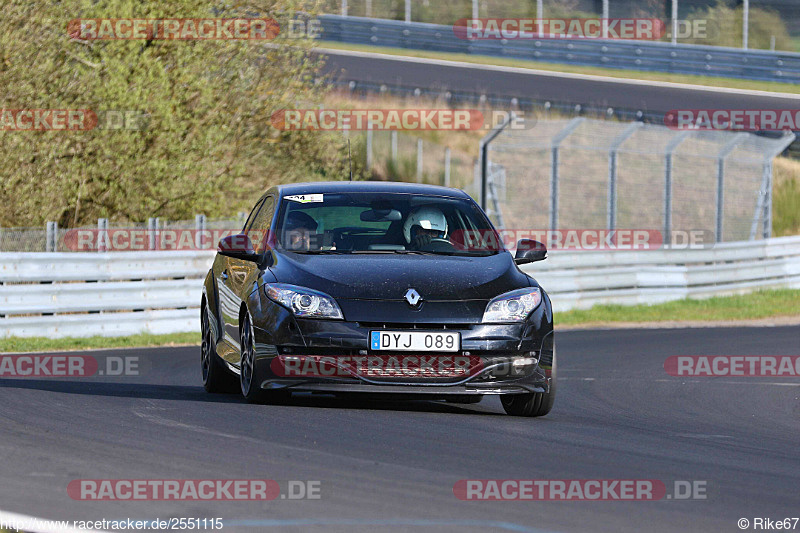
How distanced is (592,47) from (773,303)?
50.8ft

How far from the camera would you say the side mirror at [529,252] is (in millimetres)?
9883

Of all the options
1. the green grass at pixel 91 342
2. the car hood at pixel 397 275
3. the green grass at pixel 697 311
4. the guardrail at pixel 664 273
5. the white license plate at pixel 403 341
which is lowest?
the green grass at pixel 697 311

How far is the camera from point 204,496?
6.22 metres

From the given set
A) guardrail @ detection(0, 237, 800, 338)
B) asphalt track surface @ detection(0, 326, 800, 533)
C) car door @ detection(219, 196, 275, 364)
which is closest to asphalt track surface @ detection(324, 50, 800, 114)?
guardrail @ detection(0, 237, 800, 338)

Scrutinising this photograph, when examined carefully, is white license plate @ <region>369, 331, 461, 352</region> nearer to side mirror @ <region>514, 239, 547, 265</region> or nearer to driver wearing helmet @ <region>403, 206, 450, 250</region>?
driver wearing helmet @ <region>403, 206, 450, 250</region>

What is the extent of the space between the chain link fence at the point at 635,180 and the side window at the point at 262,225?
12.6 meters

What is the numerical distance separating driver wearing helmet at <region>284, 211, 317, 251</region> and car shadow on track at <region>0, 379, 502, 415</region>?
109 centimetres

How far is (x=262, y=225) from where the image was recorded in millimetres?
10617

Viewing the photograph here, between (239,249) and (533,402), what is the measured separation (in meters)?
2.25

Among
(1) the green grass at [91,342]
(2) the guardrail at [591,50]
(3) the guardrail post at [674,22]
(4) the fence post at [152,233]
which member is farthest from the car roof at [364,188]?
(3) the guardrail post at [674,22]

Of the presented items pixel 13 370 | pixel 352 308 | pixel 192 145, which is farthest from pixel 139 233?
pixel 352 308

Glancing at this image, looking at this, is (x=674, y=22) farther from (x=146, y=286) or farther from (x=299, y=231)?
(x=299, y=231)

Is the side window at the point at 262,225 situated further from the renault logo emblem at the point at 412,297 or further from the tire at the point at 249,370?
the renault logo emblem at the point at 412,297

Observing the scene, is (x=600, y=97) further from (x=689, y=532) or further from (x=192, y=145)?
(x=689, y=532)
